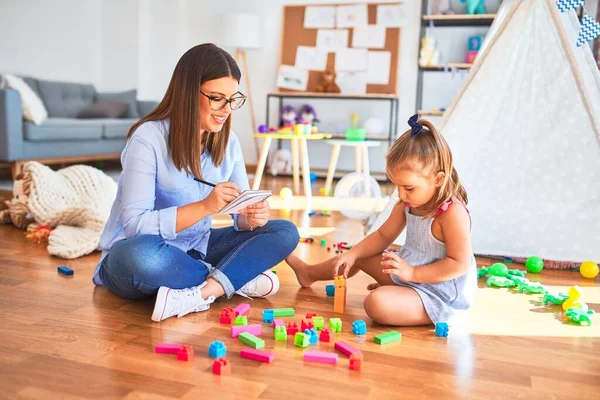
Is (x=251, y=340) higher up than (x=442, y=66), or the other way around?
(x=442, y=66)

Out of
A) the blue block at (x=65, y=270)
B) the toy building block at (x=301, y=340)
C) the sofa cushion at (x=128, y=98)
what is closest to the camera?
the toy building block at (x=301, y=340)

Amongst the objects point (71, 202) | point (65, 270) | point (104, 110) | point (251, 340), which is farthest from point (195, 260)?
point (104, 110)

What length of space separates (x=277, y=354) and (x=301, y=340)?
0.07 m

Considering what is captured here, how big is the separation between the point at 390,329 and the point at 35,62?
4621mm

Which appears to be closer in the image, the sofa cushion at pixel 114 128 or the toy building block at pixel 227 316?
the toy building block at pixel 227 316

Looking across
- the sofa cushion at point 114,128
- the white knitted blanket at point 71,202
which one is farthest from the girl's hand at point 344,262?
the sofa cushion at point 114,128

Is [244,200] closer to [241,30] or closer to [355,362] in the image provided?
[355,362]

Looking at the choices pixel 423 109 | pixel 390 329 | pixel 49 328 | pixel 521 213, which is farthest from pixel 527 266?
pixel 423 109

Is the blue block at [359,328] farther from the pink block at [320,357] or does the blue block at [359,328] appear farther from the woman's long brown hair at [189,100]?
the woman's long brown hair at [189,100]

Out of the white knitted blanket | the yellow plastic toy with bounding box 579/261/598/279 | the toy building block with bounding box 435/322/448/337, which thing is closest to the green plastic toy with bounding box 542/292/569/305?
the yellow plastic toy with bounding box 579/261/598/279

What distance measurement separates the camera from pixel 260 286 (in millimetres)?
1745

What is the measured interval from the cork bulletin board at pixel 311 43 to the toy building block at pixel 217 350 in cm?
428

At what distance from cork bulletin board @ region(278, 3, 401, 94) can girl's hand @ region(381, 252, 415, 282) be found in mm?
3979

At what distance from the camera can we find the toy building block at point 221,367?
1.21 metres
